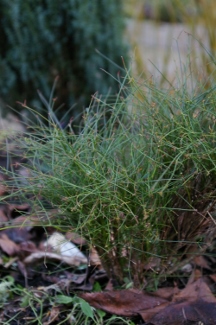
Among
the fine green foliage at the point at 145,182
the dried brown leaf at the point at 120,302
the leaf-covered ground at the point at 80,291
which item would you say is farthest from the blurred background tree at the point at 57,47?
the dried brown leaf at the point at 120,302

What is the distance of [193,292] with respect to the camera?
193 centimetres

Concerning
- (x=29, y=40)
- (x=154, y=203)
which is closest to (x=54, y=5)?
(x=29, y=40)

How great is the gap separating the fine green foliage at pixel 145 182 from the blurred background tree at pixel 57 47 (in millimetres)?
1680

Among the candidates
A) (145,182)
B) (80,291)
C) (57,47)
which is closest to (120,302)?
(80,291)

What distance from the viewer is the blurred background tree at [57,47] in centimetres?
346

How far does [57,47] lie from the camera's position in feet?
11.6

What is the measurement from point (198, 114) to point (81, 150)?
376mm

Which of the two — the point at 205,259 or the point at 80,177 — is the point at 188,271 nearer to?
the point at 205,259

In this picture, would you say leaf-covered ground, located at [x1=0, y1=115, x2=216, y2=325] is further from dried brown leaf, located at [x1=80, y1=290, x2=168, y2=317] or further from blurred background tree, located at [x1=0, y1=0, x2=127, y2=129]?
blurred background tree, located at [x1=0, y1=0, x2=127, y2=129]

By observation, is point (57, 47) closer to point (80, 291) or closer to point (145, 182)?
point (80, 291)

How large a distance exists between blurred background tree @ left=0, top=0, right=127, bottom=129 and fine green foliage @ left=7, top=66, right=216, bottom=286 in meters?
1.68

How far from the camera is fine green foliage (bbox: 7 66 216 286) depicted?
5.46 feet

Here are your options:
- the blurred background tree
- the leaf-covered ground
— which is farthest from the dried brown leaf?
the blurred background tree

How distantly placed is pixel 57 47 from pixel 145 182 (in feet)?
6.76
